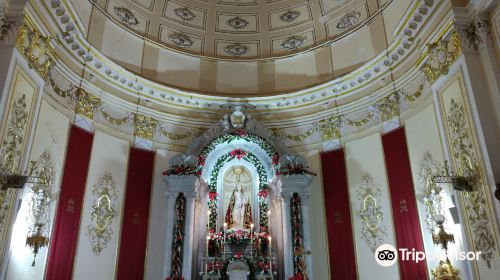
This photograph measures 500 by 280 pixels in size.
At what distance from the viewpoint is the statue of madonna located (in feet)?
35.6

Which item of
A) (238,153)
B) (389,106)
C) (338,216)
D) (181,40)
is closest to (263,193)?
(238,153)

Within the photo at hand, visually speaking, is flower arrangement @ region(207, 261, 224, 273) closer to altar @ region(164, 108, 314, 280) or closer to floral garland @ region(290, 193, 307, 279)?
altar @ region(164, 108, 314, 280)

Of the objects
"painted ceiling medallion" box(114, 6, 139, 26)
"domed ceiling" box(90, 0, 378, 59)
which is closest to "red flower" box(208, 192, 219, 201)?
"domed ceiling" box(90, 0, 378, 59)

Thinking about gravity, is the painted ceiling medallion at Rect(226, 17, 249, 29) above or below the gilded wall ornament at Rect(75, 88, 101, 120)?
above

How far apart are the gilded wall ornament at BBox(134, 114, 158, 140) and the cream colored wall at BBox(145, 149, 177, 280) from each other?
0.57 m

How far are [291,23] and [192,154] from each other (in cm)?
601

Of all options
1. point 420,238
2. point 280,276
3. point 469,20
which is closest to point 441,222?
point 420,238

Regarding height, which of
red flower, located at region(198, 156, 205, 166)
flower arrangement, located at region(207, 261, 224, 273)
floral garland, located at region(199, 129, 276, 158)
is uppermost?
floral garland, located at region(199, 129, 276, 158)

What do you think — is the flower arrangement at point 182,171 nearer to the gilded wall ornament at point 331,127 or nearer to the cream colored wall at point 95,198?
the cream colored wall at point 95,198

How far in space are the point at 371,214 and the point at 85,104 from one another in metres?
7.83

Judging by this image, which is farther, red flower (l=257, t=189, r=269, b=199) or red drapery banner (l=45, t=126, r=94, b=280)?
red flower (l=257, t=189, r=269, b=199)

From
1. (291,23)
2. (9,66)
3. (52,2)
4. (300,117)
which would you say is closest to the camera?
(9,66)

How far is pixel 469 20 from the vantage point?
7152 mm

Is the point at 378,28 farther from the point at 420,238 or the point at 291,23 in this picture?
the point at 420,238
